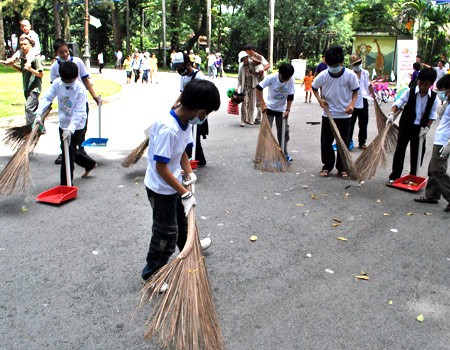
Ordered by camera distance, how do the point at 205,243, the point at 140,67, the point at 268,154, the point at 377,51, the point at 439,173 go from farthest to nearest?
the point at 377,51
the point at 140,67
the point at 268,154
the point at 439,173
the point at 205,243

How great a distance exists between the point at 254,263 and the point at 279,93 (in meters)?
3.48

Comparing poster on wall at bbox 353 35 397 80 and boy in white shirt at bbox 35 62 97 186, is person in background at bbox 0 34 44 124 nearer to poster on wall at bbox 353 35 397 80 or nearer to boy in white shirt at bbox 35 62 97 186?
boy in white shirt at bbox 35 62 97 186

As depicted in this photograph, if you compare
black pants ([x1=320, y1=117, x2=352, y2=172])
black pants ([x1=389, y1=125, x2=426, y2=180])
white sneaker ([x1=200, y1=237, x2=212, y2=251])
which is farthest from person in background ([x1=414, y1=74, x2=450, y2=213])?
white sneaker ([x1=200, y1=237, x2=212, y2=251])

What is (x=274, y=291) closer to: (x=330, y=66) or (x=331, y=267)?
(x=331, y=267)

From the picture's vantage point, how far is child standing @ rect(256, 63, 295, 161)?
21.2 feet

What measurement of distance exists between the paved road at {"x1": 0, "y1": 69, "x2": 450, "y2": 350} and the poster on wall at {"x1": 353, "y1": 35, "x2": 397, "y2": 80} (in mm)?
22805

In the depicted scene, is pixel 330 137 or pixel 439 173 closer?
pixel 439 173

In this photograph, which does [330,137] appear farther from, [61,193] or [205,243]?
[61,193]

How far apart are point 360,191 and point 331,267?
2.23 m

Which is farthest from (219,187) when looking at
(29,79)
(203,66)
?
(203,66)

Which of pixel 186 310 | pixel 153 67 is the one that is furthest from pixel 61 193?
pixel 153 67

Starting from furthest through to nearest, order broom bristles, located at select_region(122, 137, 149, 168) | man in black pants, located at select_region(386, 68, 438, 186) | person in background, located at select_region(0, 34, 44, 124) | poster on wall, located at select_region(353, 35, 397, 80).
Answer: poster on wall, located at select_region(353, 35, 397, 80), person in background, located at select_region(0, 34, 44, 124), broom bristles, located at select_region(122, 137, 149, 168), man in black pants, located at select_region(386, 68, 438, 186)

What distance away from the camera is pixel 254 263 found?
12.1 ft

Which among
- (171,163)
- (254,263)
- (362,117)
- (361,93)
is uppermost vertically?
(361,93)
